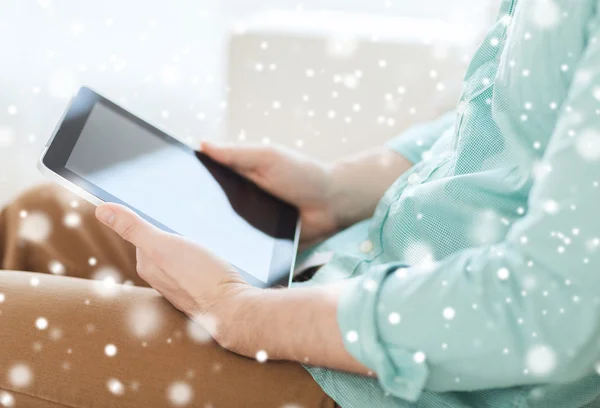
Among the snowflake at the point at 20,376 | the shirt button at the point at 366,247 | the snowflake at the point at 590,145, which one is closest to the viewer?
the snowflake at the point at 590,145

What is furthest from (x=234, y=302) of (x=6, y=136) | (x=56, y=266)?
(x=6, y=136)

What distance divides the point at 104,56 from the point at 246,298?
1.09m

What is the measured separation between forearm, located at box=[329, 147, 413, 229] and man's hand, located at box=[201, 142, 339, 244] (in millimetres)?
13

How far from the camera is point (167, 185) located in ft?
2.62

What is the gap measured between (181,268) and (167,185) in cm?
16

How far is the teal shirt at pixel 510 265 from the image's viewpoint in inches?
20.2

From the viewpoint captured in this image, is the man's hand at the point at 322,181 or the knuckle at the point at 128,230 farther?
the man's hand at the point at 322,181

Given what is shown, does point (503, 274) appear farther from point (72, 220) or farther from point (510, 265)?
point (72, 220)

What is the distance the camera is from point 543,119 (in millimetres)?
595

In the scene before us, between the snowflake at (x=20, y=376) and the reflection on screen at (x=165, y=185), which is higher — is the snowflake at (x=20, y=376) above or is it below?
below

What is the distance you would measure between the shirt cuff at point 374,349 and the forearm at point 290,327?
1 cm

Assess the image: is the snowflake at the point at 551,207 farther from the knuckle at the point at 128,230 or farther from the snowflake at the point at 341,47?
the snowflake at the point at 341,47

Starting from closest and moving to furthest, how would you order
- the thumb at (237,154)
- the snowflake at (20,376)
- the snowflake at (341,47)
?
the snowflake at (20,376), the thumb at (237,154), the snowflake at (341,47)

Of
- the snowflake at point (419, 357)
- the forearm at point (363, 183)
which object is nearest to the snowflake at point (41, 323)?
the snowflake at point (419, 357)
